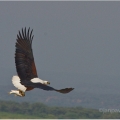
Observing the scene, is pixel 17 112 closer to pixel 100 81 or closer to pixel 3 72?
pixel 3 72

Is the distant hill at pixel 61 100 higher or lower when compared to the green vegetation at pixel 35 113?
higher

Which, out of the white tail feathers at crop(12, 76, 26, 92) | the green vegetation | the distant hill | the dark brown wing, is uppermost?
the distant hill

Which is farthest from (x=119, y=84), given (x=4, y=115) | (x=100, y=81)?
(x=4, y=115)

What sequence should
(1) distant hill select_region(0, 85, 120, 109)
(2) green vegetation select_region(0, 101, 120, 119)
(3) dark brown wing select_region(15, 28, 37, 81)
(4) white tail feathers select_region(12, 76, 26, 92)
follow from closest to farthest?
(4) white tail feathers select_region(12, 76, 26, 92) < (3) dark brown wing select_region(15, 28, 37, 81) < (2) green vegetation select_region(0, 101, 120, 119) < (1) distant hill select_region(0, 85, 120, 109)

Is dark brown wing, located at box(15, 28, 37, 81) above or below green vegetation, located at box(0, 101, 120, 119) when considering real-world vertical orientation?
below

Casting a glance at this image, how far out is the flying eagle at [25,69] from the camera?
8344 millimetres

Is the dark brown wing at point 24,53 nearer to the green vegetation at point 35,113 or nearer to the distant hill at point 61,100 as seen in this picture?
the green vegetation at point 35,113

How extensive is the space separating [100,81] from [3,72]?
19.9ft

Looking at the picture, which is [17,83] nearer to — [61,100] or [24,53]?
[24,53]

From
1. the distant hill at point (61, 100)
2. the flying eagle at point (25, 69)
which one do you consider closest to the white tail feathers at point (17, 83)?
the flying eagle at point (25, 69)

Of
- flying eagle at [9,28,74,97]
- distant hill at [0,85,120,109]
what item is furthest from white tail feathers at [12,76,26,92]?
distant hill at [0,85,120,109]

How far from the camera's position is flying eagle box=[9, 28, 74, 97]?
834 cm

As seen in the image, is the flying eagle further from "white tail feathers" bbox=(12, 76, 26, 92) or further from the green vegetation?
the green vegetation

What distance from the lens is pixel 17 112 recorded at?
14.8 metres
